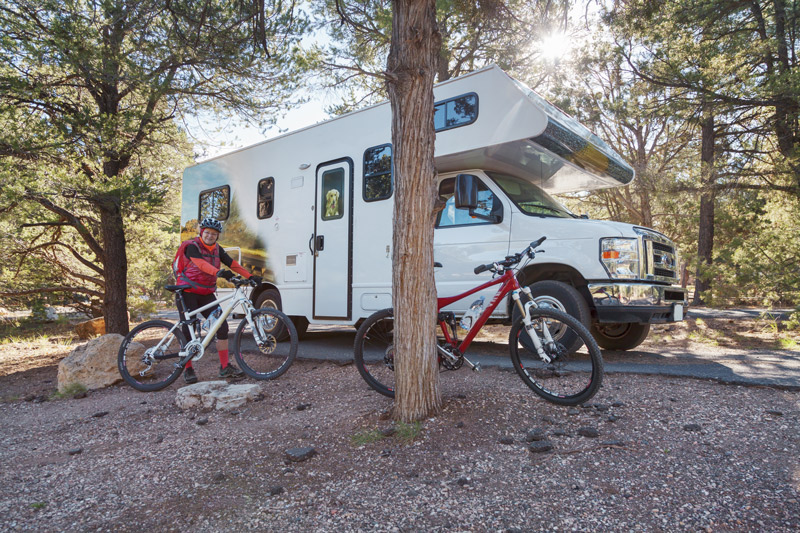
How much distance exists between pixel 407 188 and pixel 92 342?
185 inches

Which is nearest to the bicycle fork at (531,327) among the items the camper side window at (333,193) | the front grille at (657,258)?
the front grille at (657,258)

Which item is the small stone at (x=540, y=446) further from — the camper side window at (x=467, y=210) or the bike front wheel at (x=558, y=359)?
the camper side window at (x=467, y=210)

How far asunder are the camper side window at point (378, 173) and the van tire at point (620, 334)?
323 centimetres

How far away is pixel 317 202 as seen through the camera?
7.30 meters

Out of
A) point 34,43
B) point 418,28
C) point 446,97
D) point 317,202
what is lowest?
point 317,202

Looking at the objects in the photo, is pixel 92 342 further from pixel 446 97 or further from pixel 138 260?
pixel 138 260

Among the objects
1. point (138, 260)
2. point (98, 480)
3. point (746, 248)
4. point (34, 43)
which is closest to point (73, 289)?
point (138, 260)

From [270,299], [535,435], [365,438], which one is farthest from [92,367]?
[535,435]

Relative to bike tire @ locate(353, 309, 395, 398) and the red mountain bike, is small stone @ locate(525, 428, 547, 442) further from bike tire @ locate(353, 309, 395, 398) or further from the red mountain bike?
bike tire @ locate(353, 309, 395, 398)

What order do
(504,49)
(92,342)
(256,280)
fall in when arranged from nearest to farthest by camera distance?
(256,280) < (92,342) < (504,49)

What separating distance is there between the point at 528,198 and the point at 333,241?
2719 millimetres

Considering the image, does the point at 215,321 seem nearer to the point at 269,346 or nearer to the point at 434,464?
the point at 269,346

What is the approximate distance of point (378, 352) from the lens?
4254 mm

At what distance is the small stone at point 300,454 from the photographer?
10.6ft
